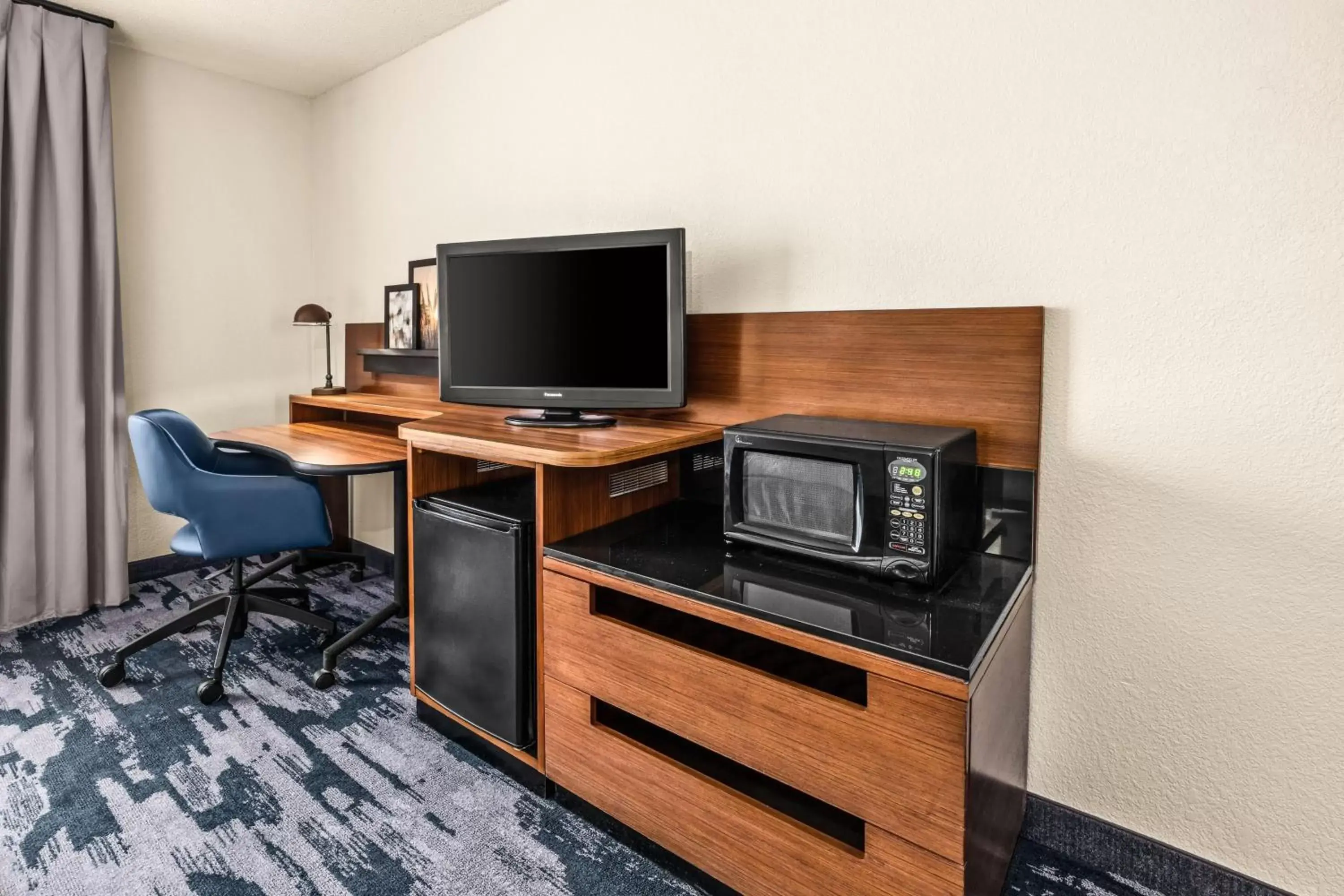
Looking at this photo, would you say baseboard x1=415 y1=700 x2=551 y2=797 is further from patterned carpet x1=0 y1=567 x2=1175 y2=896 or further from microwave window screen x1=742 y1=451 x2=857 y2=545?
microwave window screen x1=742 y1=451 x2=857 y2=545

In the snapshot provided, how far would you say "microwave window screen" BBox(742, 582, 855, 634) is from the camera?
1262 millimetres

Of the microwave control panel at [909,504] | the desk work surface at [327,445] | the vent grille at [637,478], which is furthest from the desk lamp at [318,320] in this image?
the microwave control panel at [909,504]

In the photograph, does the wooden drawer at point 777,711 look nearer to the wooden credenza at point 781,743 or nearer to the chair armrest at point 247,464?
the wooden credenza at point 781,743

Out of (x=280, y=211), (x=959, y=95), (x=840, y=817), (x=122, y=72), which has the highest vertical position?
(x=122, y=72)

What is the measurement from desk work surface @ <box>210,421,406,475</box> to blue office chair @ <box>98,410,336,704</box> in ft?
0.40

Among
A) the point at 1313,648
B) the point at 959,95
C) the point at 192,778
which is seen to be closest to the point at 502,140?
the point at 959,95

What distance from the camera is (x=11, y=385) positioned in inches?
108

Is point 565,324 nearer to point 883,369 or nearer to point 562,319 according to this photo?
point 562,319

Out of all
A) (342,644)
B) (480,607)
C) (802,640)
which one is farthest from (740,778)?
(342,644)

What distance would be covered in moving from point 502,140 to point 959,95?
177 centimetres

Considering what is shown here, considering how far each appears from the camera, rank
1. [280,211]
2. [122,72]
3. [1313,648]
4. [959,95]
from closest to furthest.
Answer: [1313,648], [959,95], [122,72], [280,211]

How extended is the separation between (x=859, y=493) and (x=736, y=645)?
489 mm

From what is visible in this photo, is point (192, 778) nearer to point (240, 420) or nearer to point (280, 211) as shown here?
point (240, 420)

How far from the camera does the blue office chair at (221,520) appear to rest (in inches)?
91.4
